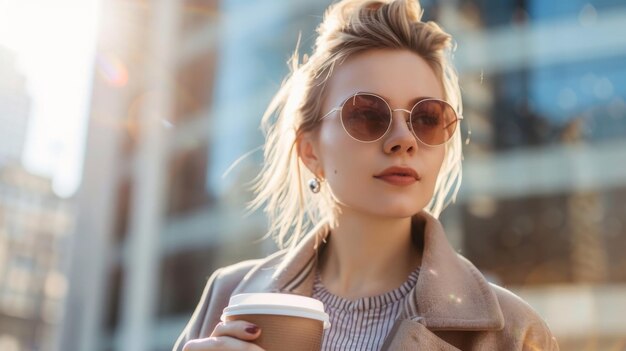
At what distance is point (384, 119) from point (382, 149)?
7 centimetres

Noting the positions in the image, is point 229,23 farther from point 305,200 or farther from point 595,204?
point 305,200

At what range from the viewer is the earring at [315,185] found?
1960 mm

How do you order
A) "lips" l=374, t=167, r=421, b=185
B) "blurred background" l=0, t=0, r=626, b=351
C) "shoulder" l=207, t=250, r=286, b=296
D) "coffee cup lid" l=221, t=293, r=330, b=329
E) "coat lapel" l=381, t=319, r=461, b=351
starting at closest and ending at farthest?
1. "coffee cup lid" l=221, t=293, r=330, b=329
2. "coat lapel" l=381, t=319, r=461, b=351
3. "lips" l=374, t=167, r=421, b=185
4. "shoulder" l=207, t=250, r=286, b=296
5. "blurred background" l=0, t=0, r=626, b=351

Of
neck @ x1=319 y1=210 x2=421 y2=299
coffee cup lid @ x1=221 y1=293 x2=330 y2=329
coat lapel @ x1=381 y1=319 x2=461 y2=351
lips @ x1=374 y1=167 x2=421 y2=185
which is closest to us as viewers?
coffee cup lid @ x1=221 y1=293 x2=330 y2=329

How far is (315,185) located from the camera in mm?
1966

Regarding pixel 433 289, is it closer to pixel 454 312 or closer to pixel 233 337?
pixel 454 312

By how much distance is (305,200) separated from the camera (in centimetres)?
212

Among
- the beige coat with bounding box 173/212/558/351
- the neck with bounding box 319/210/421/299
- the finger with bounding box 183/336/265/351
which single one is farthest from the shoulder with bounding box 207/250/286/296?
the finger with bounding box 183/336/265/351

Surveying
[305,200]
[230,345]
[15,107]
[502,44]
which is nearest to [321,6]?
[502,44]

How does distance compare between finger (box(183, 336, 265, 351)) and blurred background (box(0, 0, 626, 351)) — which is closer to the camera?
finger (box(183, 336, 265, 351))

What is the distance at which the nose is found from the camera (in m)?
1.69

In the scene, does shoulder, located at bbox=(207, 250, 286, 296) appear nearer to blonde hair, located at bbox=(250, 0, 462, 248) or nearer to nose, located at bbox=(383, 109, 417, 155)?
blonde hair, located at bbox=(250, 0, 462, 248)

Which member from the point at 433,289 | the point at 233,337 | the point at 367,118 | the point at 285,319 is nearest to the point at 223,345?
the point at 233,337

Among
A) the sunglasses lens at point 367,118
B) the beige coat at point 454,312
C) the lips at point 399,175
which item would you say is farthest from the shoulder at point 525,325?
the sunglasses lens at point 367,118
